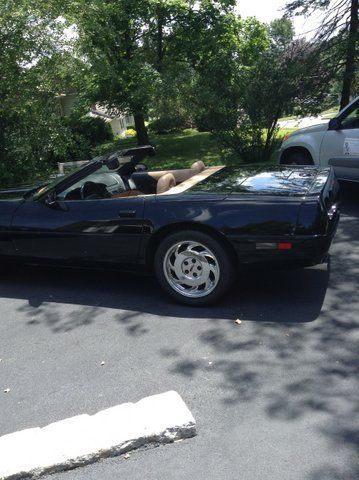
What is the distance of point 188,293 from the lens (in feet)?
14.3

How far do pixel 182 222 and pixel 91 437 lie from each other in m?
2.03

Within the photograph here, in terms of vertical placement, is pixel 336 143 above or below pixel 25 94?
below

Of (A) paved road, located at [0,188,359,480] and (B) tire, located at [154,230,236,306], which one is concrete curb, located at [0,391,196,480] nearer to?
(A) paved road, located at [0,188,359,480]

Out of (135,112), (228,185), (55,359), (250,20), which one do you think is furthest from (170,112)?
(55,359)

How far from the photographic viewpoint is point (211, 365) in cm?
342

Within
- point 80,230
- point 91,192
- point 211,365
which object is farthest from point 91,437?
point 91,192

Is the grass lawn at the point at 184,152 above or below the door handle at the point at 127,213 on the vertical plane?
below

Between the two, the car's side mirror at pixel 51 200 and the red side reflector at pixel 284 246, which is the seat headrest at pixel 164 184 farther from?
the red side reflector at pixel 284 246

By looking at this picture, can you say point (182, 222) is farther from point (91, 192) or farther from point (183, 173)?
point (183, 173)

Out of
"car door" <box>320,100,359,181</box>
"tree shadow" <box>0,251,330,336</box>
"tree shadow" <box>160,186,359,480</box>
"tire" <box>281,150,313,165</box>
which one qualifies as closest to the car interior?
"tree shadow" <box>0,251,330,336</box>

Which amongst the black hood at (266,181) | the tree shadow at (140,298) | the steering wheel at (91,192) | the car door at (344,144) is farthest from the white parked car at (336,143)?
the steering wheel at (91,192)

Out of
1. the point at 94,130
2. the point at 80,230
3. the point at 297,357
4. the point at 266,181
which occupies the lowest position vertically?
the point at 297,357

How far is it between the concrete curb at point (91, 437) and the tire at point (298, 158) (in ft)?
19.9

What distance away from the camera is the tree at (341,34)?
11.8 meters
